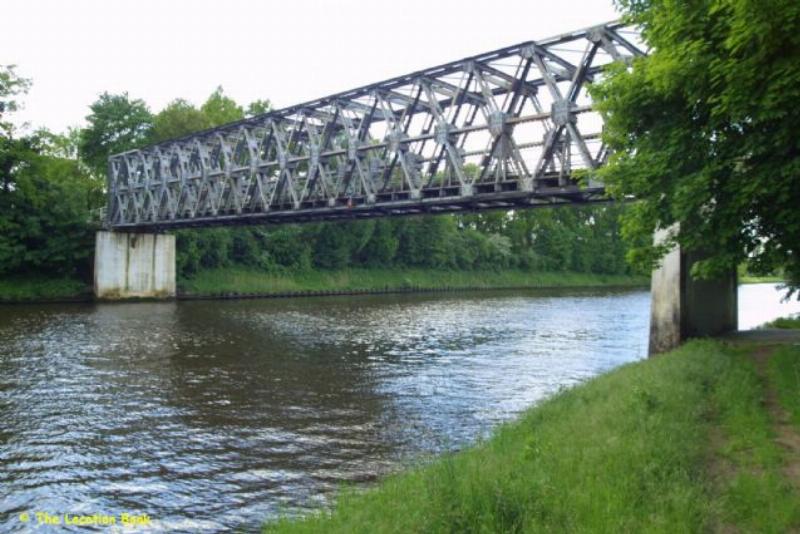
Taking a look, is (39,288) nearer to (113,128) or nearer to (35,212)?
(35,212)

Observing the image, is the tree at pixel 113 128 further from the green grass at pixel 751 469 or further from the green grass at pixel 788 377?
the green grass at pixel 751 469

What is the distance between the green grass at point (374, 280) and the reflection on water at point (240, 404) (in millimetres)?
33222

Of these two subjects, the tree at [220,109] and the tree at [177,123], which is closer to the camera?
the tree at [177,123]

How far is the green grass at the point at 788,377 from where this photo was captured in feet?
35.3

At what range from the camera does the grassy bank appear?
21.6 ft

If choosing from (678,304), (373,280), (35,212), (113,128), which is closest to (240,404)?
(678,304)

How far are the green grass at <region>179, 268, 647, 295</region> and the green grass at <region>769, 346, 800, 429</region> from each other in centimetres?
6002

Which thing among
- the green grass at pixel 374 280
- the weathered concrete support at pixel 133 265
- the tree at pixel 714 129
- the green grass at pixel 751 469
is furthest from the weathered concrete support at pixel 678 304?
the green grass at pixel 374 280

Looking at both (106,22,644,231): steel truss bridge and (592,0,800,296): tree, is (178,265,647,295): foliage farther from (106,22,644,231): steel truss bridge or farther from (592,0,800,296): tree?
(592,0,800,296): tree

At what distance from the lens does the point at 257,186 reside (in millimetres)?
50031

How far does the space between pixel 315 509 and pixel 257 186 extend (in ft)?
141

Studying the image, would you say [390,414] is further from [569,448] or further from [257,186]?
[257,186]

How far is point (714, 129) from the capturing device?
1268 cm

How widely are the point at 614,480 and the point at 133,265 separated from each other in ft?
209
